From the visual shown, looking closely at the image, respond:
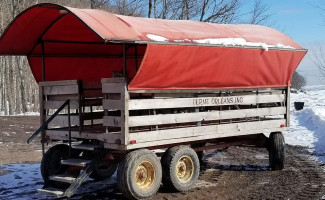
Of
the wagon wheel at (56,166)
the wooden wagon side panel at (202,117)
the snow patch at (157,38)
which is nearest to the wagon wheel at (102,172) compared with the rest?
the wagon wheel at (56,166)

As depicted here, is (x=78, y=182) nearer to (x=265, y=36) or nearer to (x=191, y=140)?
(x=191, y=140)

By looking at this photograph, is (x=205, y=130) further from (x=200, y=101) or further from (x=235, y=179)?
(x=235, y=179)

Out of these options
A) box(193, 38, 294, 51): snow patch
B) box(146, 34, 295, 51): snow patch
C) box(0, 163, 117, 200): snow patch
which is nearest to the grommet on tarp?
box(146, 34, 295, 51): snow patch

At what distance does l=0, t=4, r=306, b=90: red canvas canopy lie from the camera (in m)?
7.01

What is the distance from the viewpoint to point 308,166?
9992mm

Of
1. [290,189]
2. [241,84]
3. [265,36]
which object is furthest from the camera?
[265,36]

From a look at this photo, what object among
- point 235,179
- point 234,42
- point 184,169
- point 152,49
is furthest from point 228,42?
point 235,179

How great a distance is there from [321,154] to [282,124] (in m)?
2.62

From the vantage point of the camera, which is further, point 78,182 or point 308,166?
point 308,166

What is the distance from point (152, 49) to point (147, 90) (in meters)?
0.69

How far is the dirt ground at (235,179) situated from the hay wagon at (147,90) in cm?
35

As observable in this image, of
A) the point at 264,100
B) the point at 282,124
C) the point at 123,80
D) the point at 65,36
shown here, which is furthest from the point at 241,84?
the point at 65,36

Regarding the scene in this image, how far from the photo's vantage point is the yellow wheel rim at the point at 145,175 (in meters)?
7.05

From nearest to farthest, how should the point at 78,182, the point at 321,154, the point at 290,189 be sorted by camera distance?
the point at 78,182
the point at 290,189
the point at 321,154
